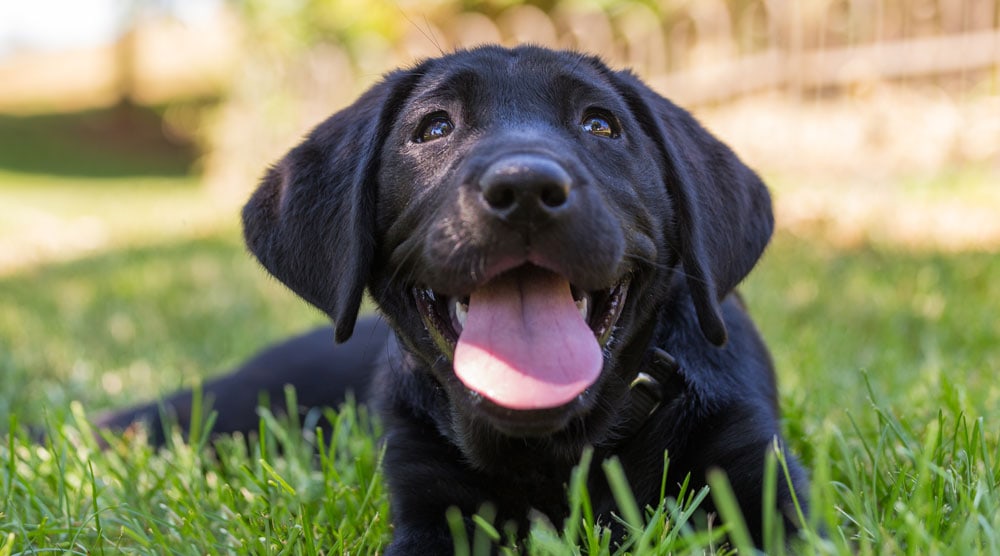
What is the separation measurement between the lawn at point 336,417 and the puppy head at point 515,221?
0.35 m

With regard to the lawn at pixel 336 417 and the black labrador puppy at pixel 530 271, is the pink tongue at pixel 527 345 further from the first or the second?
the lawn at pixel 336 417

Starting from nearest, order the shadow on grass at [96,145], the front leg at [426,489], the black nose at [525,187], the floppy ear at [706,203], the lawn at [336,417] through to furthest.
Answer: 1. the black nose at [525,187]
2. the lawn at [336,417]
3. the front leg at [426,489]
4. the floppy ear at [706,203]
5. the shadow on grass at [96,145]

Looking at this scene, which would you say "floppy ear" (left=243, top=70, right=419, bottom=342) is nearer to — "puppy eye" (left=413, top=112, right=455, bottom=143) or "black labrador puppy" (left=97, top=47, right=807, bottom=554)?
"black labrador puppy" (left=97, top=47, right=807, bottom=554)

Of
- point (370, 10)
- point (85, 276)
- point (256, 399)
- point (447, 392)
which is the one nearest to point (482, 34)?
point (370, 10)

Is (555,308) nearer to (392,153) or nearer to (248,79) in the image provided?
(392,153)

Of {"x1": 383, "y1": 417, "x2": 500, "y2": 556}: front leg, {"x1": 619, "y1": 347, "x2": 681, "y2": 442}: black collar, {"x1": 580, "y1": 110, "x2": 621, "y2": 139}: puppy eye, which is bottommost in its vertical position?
{"x1": 383, "y1": 417, "x2": 500, "y2": 556}: front leg

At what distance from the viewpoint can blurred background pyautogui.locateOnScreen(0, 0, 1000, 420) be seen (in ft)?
16.2

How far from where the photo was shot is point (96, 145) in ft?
103

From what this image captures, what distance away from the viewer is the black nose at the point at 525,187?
1.90m

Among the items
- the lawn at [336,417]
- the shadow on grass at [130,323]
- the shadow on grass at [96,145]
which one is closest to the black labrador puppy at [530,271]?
the lawn at [336,417]

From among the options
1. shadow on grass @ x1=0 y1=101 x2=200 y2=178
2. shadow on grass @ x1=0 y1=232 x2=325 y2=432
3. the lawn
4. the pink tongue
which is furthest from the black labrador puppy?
shadow on grass @ x1=0 y1=101 x2=200 y2=178

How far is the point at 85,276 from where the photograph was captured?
719cm

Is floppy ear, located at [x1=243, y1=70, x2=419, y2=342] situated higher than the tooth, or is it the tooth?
floppy ear, located at [x1=243, y1=70, x2=419, y2=342]

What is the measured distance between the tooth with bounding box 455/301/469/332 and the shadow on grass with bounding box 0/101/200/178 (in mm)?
23993
